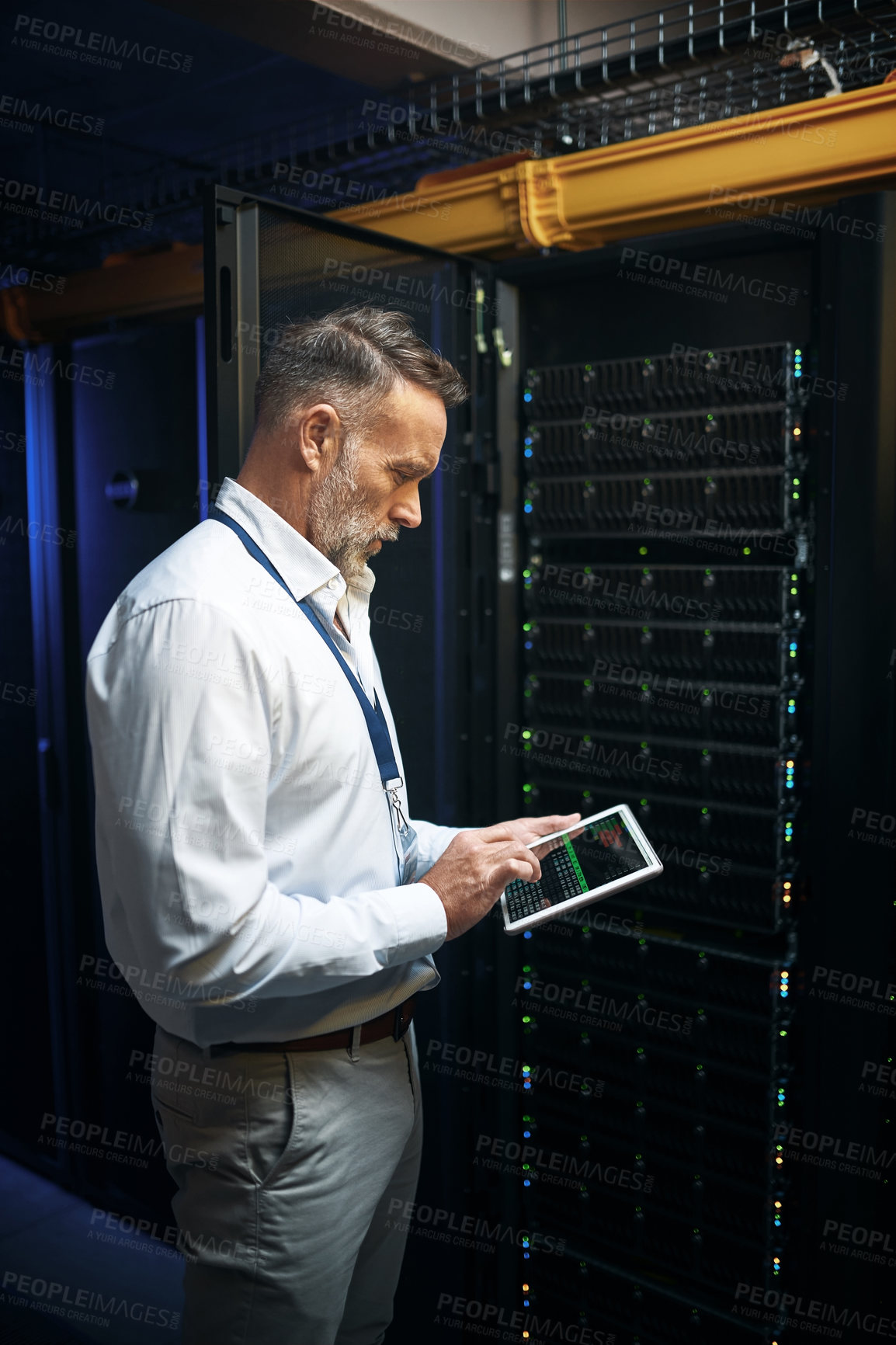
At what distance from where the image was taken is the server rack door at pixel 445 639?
191 centimetres

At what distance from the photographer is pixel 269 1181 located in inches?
50.7

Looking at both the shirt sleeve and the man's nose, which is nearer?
the shirt sleeve

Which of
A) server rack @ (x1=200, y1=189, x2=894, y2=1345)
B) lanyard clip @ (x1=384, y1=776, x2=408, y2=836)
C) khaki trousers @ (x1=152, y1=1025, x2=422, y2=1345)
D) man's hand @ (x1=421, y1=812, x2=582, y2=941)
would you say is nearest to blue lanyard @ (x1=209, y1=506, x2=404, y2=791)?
lanyard clip @ (x1=384, y1=776, x2=408, y2=836)

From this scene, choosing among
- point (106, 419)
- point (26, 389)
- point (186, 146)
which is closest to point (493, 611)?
Result: point (106, 419)

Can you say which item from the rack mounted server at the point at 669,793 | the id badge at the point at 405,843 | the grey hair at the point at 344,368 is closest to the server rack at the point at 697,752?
the rack mounted server at the point at 669,793

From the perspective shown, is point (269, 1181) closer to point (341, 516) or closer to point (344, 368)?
point (341, 516)

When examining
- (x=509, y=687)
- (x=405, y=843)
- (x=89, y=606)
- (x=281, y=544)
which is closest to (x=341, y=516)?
(x=281, y=544)

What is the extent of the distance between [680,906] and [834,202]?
1.19m

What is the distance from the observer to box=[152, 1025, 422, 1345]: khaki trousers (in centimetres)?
128

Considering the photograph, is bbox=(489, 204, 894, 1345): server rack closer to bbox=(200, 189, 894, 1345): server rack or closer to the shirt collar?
bbox=(200, 189, 894, 1345): server rack

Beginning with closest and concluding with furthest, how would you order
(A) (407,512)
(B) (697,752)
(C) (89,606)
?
1. (A) (407,512)
2. (B) (697,752)
3. (C) (89,606)

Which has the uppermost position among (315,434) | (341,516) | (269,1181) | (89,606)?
(315,434)

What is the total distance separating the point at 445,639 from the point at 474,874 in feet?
2.46

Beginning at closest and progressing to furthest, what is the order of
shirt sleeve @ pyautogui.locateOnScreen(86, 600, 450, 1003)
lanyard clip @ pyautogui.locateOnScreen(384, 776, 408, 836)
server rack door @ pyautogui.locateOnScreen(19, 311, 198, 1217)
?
1. shirt sleeve @ pyautogui.locateOnScreen(86, 600, 450, 1003)
2. lanyard clip @ pyautogui.locateOnScreen(384, 776, 408, 836)
3. server rack door @ pyautogui.locateOnScreen(19, 311, 198, 1217)
